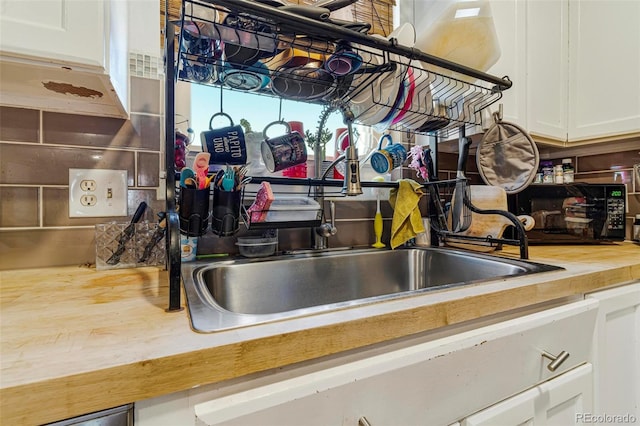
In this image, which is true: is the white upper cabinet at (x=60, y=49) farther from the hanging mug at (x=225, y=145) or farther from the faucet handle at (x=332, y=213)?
the faucet handle at (x=332, y=213)

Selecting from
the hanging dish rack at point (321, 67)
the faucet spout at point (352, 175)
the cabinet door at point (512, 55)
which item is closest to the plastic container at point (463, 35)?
the hanging dish rack at point (321, 67)

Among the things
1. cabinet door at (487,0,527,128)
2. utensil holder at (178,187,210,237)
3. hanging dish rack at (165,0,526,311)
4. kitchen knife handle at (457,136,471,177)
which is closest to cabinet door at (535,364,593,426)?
hanging dish rack at (165,0,526,311)

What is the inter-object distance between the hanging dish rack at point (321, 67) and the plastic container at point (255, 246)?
1.48ft

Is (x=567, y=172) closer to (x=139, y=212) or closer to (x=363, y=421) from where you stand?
(x=363, y=421)

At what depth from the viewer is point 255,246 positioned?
0.95m

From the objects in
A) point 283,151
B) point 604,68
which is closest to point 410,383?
point 283,151

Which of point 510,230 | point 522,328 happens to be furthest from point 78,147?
point 510,230

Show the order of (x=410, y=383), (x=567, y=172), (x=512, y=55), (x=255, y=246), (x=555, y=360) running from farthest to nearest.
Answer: (x=567, y=172), (x=512, y=55), (x=255, y=246), (x=555, y=360), (x=410, y=383)

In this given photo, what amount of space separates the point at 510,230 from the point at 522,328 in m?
0.89

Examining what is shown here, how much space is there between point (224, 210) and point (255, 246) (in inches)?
10.5

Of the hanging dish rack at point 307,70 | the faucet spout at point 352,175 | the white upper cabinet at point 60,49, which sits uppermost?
the hanging dish rack at point 307,70

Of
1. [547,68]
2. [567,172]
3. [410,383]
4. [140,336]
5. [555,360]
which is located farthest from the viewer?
[567,172]

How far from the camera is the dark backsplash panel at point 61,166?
0.79 m

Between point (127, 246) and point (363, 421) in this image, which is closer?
point (363, 421)
